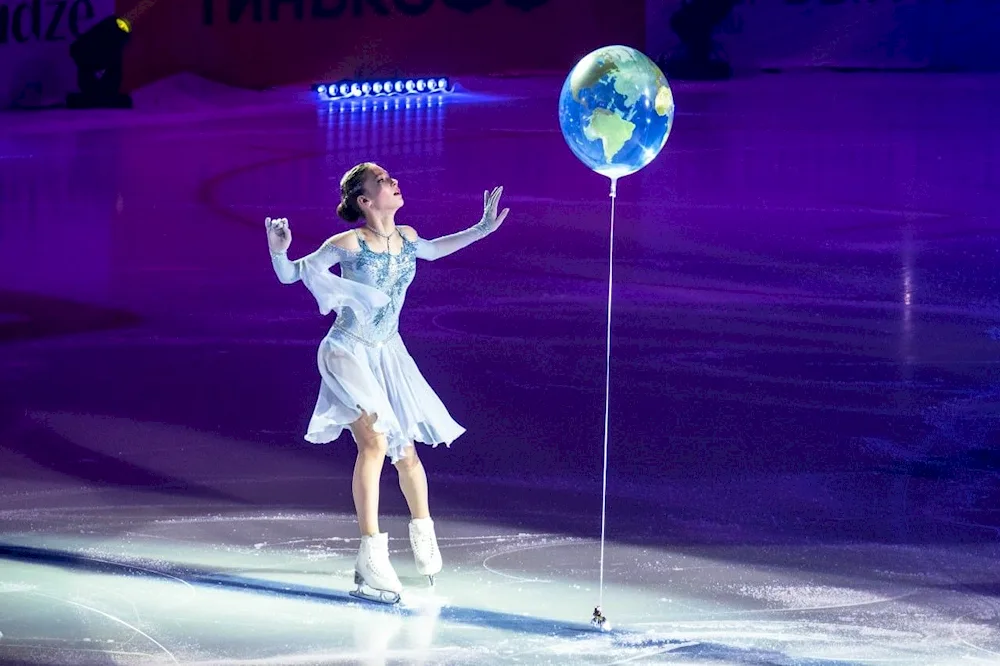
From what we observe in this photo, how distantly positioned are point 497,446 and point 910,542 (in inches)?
77.4

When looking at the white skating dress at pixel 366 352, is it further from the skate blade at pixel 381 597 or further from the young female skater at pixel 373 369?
the skate blade at pixel 381 597

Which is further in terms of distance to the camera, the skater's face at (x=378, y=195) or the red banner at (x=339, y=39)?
the red banner at (x=339, y=39)

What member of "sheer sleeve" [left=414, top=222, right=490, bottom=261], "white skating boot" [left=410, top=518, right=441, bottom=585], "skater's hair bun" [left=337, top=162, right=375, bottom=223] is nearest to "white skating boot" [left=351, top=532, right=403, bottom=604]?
"white skating boot" [left=410, top=518, right=441, bottom=585]

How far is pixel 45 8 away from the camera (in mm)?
20906

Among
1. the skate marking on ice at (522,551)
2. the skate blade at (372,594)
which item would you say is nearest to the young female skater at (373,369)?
the skate blade at (372,594)

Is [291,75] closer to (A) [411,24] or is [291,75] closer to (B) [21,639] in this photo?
(A) [411,24]

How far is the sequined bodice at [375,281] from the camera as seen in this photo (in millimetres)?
5309

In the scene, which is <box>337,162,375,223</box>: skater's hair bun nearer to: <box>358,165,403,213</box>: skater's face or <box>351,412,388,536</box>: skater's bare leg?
<box>358,165,403,213</box>: skater's face

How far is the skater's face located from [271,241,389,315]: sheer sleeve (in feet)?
0.61

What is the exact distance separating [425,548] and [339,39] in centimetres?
1675

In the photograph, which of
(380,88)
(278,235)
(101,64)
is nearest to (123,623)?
(278,235)

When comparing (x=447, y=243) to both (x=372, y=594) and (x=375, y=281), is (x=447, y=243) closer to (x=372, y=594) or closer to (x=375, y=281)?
(x=375, y=281)

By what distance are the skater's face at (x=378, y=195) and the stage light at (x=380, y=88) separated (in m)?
15.8

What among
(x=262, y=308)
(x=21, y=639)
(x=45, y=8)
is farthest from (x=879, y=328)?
(x=45, y=8)
